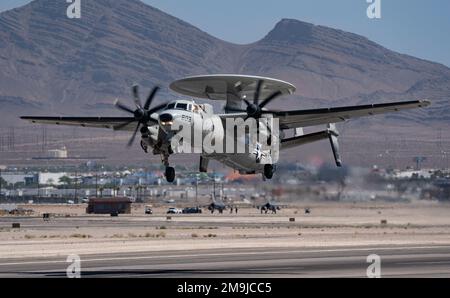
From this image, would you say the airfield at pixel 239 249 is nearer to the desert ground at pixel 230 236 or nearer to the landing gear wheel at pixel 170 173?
the desert ground at pixel 230 236

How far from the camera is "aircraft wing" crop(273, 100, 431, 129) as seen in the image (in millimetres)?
57469

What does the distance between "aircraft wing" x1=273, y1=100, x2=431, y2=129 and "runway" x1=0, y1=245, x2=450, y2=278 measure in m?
8.57

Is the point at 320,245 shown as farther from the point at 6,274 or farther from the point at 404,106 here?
the point at 6,274

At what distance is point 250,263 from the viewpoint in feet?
155

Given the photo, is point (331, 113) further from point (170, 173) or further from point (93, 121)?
point (93, 121)

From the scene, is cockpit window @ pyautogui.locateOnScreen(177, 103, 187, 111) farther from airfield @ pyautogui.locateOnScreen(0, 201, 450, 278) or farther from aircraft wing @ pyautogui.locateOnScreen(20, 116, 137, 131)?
aircraft wing @ pyautogui.locateOnScreen(20, 116, 137, 131)

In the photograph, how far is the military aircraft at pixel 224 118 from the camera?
5097cm

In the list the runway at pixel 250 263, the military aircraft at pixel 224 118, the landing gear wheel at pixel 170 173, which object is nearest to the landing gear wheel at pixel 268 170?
the military aircraft at pixel 224 118

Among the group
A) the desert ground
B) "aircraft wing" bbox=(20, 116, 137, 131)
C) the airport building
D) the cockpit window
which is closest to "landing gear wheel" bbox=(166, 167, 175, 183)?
the cockpit window

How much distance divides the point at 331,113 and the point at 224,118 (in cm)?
762

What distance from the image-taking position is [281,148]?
2606 inches
